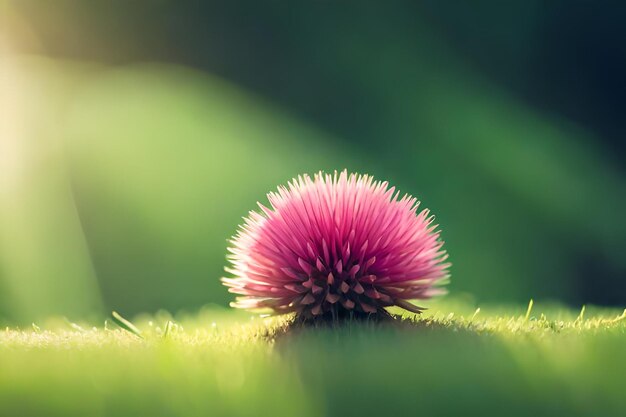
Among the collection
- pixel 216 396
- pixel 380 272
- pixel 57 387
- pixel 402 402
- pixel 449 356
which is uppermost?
pixel 380 272

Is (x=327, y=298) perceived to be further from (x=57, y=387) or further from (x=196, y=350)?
(x=57, y=387)

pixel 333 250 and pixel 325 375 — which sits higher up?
pixel 333 250

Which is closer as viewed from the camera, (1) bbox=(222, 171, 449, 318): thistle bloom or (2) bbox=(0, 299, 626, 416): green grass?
(2) bbox=(0, 299, 626, 416): green grass

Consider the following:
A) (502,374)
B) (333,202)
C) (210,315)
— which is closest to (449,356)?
(502,374)

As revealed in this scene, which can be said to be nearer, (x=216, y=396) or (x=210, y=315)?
(x=216, y=396)

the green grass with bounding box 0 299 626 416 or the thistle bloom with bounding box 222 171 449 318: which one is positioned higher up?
the thistle bloom with bounding box 222 171 449 318
